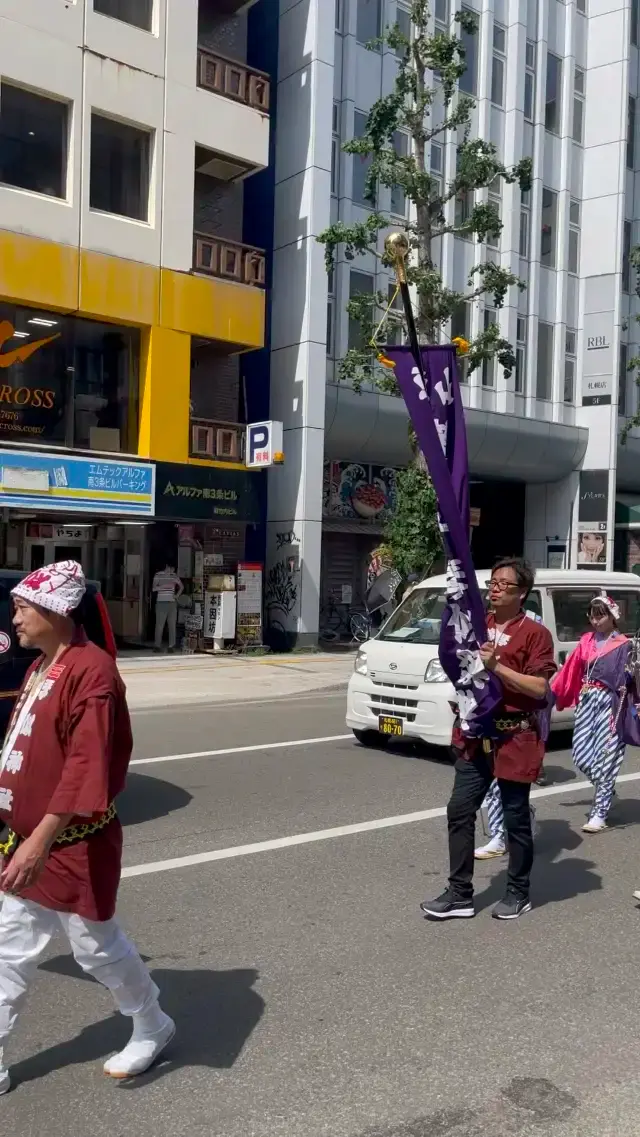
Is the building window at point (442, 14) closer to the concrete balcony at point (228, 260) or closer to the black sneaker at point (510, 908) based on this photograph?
the concrete balcony at point (228, 260)

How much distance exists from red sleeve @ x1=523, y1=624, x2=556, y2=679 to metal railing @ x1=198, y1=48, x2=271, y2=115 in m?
17.6

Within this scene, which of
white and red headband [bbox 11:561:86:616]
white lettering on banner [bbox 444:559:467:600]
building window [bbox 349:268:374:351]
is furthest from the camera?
building window [bbox 349:268:374:351]

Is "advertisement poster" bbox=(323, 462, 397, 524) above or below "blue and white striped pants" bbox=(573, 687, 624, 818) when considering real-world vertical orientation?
above

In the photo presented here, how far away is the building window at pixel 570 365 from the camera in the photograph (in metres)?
29.8

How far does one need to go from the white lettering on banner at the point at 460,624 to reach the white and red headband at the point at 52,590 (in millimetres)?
2077

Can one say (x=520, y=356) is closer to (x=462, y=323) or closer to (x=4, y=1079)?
(x=462, y=323)

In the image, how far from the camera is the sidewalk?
569 inches

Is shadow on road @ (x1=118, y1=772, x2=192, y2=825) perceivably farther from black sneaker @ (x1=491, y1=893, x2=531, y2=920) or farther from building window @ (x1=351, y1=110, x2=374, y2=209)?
building window @ (x1=351, y1=110, x2=374, y2=209)

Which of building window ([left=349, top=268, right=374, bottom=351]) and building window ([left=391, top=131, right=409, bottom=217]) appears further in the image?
building window ([left=391, top=131, right=409, bottom=217])

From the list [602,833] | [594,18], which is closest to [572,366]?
[594,18]

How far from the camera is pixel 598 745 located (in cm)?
748

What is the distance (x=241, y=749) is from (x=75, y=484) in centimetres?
904

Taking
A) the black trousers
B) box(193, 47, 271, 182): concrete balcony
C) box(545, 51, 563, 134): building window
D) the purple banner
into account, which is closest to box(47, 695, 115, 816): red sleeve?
the purple banner

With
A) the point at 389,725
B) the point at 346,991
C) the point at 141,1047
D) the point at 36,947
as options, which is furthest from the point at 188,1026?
the point at 389,725
